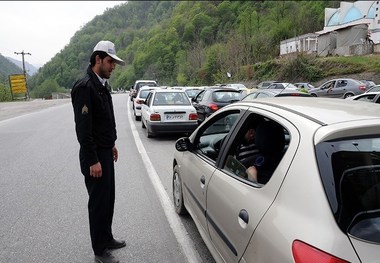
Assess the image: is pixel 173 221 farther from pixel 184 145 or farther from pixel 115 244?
pixel 184 145

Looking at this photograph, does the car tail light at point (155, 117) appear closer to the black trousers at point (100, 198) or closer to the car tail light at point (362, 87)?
the black trousers at point (100, 198)

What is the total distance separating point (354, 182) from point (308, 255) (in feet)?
1.63

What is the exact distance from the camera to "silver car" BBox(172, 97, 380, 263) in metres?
1.69

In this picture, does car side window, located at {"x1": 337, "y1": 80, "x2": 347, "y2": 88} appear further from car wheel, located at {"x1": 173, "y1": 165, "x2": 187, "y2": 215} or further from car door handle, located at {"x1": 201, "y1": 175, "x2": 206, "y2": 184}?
car door handle, located at {"x1": 201, "y1": 175, "x2": 206, "y2": 184}

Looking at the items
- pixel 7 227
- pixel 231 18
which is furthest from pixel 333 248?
pixel 231 18

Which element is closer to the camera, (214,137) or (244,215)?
(244,215)

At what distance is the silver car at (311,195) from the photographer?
1686mm

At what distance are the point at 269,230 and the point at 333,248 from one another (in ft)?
1.26

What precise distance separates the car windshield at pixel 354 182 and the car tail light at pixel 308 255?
0.56 ft

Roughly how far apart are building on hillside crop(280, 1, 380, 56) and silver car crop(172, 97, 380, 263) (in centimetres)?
4530

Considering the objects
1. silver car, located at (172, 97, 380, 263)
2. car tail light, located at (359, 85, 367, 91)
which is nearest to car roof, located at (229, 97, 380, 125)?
silver car, located at (172, 97, 380, 263)

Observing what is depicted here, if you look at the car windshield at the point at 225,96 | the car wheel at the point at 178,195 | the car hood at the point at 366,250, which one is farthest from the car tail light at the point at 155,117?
the car hood at the point at 366,250

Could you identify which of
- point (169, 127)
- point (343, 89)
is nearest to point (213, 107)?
point (169, 127)

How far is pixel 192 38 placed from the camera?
11125 cm
